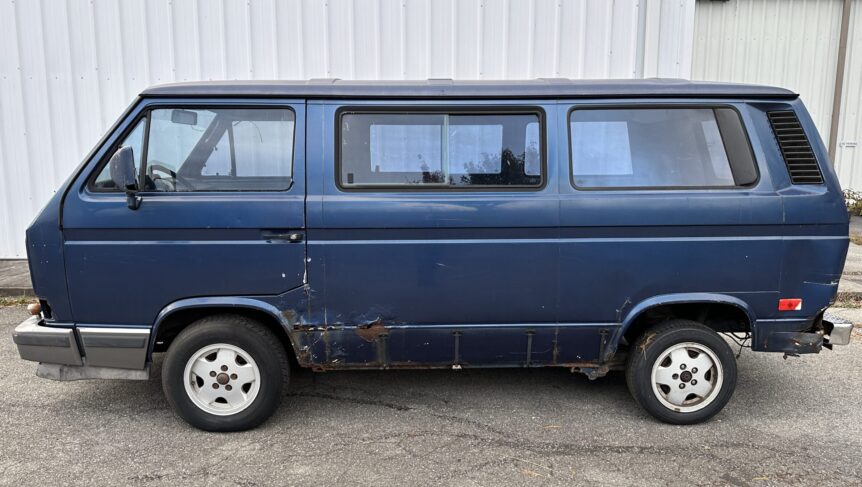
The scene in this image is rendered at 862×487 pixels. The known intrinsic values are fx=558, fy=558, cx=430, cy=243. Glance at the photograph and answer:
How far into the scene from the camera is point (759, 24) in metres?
9.86

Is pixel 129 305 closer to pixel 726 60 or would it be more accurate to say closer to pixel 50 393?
pixel 50 393

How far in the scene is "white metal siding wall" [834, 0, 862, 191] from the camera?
397 inches

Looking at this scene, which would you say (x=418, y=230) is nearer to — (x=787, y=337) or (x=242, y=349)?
(x=242, y=349)

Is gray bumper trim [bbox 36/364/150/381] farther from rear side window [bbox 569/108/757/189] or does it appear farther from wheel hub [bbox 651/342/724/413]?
wheel hub [bbox 651/342/724/413]

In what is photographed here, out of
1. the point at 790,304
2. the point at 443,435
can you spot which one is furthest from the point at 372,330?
the point at 790,304

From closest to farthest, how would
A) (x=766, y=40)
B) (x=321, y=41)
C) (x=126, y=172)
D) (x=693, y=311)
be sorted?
(x=126, y=172) < (x=693, y=311) < (x=321, y=41) < (x=766, y=40)

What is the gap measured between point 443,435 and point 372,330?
77 cm

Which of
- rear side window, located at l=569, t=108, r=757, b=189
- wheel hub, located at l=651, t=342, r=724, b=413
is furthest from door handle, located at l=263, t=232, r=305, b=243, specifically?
wheel hub, located at l=651, t=342, r=724, b=413

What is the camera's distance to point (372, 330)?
339 centimetres

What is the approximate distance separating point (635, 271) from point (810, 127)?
142 centimetres

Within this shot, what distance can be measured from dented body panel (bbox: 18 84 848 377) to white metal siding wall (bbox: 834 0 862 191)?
29.0 ft

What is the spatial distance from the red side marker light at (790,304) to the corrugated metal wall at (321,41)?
4.55m

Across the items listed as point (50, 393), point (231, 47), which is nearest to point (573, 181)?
point (50, 393)

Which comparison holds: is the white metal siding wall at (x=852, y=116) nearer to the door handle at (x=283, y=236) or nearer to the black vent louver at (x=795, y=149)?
the black vent louver at (x=795, y=149)
